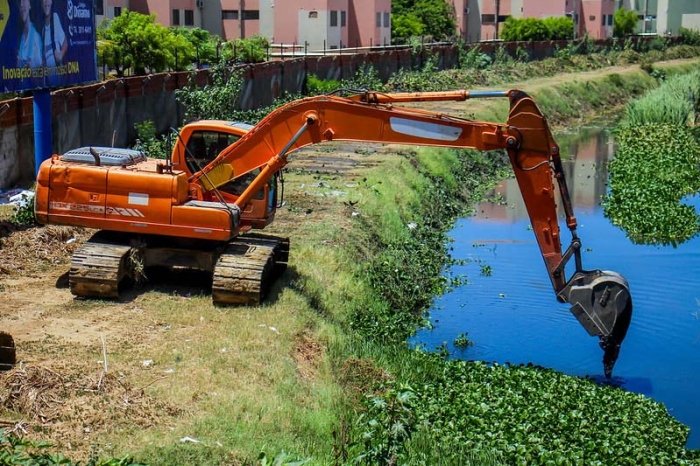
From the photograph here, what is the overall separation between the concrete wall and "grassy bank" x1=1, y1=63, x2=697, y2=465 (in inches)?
188

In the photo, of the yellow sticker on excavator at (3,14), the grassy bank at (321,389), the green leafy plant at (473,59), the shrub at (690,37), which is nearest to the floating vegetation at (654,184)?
the grassy bank at (321,389)

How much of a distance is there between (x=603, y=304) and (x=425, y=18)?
57360 millimetres

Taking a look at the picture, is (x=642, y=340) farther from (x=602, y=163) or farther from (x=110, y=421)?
(x=602, y=163)

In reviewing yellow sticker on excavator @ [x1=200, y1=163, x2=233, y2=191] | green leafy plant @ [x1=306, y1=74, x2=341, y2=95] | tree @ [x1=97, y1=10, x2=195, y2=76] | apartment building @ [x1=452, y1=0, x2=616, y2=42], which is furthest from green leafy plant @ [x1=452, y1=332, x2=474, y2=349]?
apartment building @ [x1=452, y1=0, x2=616, y2=42]

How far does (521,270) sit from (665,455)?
8385mm

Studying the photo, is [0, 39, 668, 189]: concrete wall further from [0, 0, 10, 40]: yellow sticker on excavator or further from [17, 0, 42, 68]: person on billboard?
[0, 0, 10, 40]: yellow sticker on excavator

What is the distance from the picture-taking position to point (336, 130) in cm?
1410

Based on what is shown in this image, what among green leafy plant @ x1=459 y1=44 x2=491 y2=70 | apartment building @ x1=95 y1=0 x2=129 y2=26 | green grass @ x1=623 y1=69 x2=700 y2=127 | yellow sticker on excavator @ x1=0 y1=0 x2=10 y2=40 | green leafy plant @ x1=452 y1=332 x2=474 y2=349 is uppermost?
apartment building @ x1=95 y1=0 x2=129 y2=26

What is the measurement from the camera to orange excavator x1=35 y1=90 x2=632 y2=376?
44.5ft

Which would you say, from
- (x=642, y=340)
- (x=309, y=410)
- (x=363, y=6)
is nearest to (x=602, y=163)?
(x=642, y=340)

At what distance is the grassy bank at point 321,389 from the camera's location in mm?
10195

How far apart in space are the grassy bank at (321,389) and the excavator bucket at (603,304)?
2.33 ft

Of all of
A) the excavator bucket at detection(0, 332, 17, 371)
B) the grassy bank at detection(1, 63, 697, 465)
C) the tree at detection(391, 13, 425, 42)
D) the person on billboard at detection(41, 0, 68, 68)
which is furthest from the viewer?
the tree at detection(391, 13, 425, 42)

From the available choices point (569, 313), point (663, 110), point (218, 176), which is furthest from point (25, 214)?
point (663, 110)
